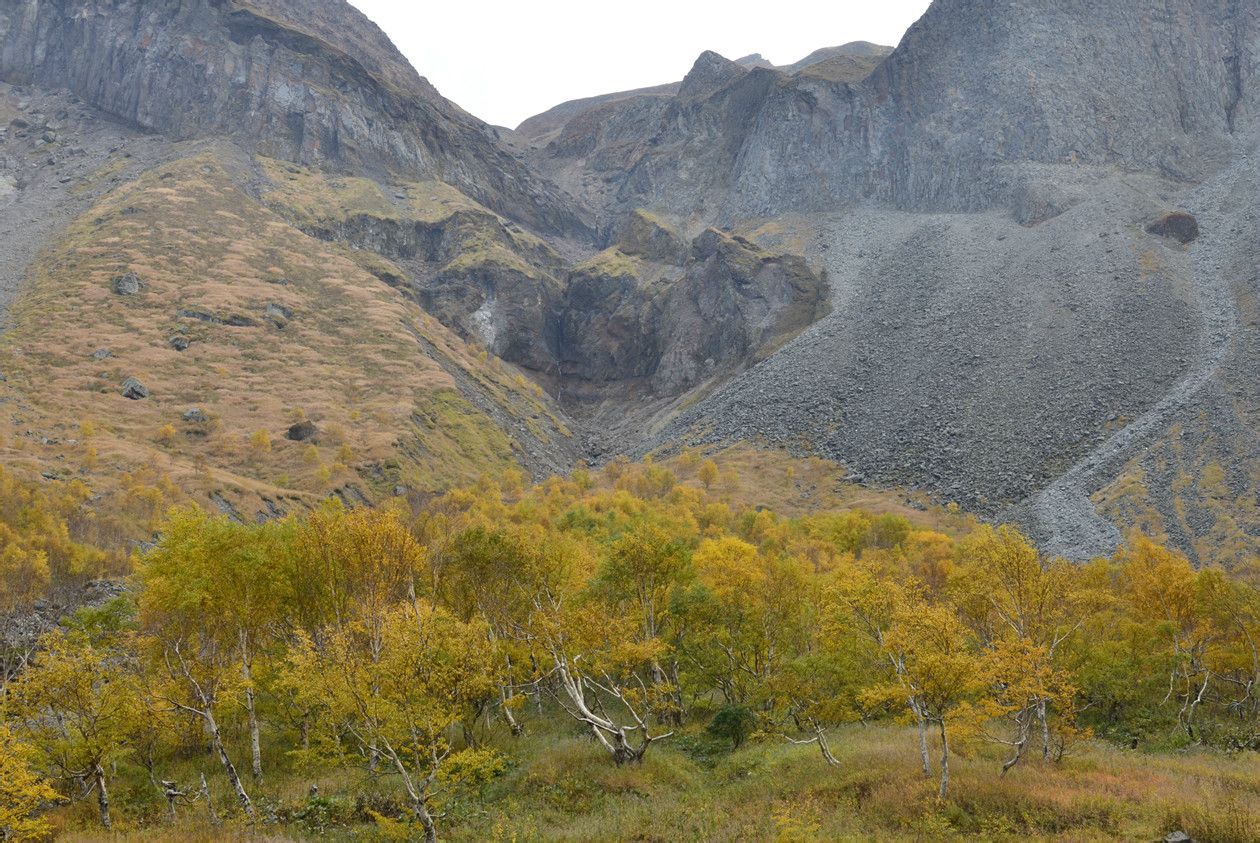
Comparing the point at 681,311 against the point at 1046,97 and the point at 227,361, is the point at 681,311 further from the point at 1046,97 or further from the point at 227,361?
the point at 227,361

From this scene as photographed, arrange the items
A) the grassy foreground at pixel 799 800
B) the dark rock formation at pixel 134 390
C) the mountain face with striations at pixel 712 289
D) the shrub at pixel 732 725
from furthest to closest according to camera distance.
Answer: the dark rock formation at pixel 134 390, the mountain face with striations at pixel 712 289, the shrub at pixel 732 725, the grassy foreground at pixel 799 800

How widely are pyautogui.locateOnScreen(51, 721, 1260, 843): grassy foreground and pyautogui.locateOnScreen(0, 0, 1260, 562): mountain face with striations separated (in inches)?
1802

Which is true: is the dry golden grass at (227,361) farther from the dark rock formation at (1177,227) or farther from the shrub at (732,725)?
the dark rock formation at (1177,227)

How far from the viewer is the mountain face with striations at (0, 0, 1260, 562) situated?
80000 mm

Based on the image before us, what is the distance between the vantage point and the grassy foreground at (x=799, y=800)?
19391 mm

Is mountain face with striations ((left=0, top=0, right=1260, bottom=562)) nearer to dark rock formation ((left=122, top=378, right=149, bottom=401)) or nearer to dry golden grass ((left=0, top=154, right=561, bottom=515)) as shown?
dark rock formation ((left=122, top=378, right=149, bottom=401))

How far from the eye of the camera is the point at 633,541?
30.6 meters

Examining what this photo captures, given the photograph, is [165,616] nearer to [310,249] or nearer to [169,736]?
[169,736]

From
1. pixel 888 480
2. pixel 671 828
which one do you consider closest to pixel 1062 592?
pixel 671 828

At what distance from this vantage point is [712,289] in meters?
162

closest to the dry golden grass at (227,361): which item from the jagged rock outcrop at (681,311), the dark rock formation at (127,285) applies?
the dark rock formation at (127,285)

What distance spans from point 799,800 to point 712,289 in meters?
145

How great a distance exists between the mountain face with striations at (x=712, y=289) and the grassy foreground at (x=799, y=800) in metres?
45.8

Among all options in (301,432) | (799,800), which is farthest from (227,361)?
(799,800)
